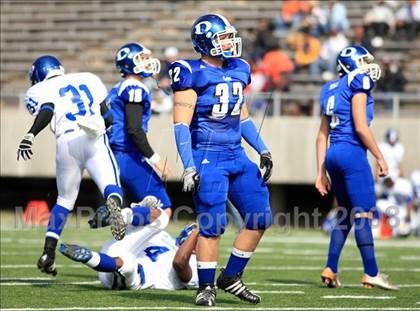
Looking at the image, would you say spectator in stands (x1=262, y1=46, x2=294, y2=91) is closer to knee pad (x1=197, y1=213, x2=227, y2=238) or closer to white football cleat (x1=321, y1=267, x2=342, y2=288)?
white football cleat (x1=321, y1=267, x2=342, y2=288)

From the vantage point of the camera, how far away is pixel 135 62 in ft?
27.4

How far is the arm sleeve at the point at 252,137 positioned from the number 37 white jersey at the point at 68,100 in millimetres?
1260

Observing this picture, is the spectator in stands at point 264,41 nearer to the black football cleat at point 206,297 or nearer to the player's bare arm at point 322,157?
the player's bare arm at point 322,157

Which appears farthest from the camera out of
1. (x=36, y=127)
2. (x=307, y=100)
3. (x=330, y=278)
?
(x=307, y=100)

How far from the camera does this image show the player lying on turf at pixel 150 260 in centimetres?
733

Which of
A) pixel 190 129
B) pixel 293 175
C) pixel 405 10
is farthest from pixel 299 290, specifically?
pixel 405 10

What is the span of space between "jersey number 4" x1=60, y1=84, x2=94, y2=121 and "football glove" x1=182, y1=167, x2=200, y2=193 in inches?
67.3

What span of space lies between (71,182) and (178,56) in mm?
10818

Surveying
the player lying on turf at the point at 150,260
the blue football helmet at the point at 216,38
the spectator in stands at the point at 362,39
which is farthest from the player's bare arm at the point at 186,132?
the spectator in stands at the point at 362,39

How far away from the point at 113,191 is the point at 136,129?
0.78 metres

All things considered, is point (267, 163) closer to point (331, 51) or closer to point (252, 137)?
point (252, 137)

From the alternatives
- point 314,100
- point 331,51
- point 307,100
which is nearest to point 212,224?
point 314,100

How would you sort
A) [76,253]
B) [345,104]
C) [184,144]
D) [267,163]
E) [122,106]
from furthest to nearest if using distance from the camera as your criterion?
[122,106] → [345,104] → [76,253] → [267,163] → [184,144]

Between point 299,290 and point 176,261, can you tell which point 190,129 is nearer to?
point 176,261
